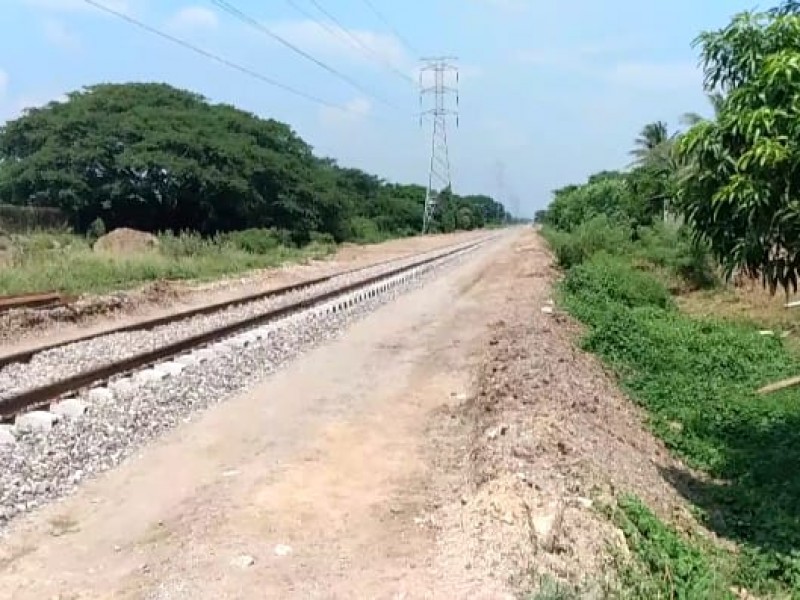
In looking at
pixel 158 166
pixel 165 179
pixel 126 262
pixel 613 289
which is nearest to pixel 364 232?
pixel 165 179

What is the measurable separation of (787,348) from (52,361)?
40.6 feet

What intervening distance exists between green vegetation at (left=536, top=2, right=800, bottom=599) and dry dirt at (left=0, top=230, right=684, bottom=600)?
0.44 meters

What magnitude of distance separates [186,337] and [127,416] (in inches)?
233

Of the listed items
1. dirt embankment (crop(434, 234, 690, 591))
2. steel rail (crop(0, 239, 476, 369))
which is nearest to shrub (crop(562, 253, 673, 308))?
steel rail (crop(0, 239, 476, 369))

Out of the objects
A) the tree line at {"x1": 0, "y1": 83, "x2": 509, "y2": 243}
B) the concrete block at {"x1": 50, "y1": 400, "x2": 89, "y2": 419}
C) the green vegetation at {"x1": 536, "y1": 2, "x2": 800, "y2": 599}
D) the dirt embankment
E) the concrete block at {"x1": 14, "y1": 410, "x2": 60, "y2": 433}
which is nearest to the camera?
the dirt embankment

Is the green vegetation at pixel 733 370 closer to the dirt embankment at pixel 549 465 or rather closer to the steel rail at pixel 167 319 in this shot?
the dirt embankment at pixel 549 465

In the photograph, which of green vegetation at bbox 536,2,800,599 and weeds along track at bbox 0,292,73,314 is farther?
weeds along track at bbox 0,292,73,314

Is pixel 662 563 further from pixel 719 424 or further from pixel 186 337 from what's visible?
pixel 186 337

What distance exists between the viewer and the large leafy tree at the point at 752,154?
6.62 m

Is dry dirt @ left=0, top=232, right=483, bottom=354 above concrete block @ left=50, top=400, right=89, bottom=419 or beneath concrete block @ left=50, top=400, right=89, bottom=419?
beneath

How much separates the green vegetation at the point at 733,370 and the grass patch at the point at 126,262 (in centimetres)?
1367

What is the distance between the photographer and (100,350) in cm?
1444

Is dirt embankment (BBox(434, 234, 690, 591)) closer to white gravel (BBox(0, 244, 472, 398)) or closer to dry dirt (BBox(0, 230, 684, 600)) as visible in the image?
dry dirt (BBox(0, 230, 684, 600))

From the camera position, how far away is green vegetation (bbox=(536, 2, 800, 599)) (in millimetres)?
6613
